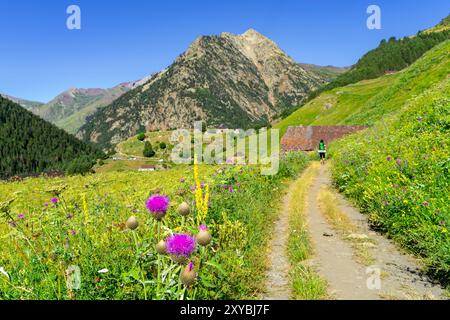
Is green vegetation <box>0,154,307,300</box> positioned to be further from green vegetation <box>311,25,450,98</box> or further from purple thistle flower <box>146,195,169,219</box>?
Answer: green vegetation <box>311,25,450,98</box>

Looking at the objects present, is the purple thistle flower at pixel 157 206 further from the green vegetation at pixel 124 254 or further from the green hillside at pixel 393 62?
the green hillside at pixel 393 62

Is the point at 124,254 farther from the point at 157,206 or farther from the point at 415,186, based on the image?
the point at 415,186

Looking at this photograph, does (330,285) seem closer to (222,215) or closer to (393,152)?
(222,215)

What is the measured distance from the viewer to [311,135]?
42500 mm

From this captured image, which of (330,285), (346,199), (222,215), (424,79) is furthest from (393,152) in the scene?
(424,79)

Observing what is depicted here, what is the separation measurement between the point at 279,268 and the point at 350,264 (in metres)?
1.28

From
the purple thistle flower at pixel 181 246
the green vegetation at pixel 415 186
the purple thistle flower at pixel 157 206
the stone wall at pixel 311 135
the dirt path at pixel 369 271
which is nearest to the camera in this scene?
the purple thistle flower at pixel 181 246

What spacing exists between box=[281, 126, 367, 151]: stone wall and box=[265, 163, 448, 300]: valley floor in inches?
1251

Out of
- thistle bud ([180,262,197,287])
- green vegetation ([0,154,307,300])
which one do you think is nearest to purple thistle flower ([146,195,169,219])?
green vegetation ([0,154,307,300])

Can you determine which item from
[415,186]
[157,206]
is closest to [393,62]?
[415,186]

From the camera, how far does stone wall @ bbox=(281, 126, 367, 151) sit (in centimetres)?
4094

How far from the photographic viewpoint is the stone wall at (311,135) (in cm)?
4094

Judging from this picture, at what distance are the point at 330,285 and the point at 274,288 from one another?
2.79 feet
